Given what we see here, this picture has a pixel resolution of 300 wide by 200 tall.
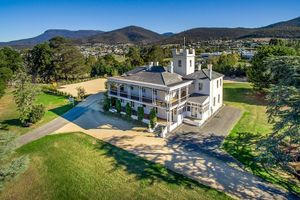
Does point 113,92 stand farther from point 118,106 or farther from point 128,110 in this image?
point 128,110

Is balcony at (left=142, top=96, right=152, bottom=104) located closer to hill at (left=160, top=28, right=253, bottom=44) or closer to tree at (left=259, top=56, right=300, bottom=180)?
tree at (left=259, top=56, right=300, bottom=180)

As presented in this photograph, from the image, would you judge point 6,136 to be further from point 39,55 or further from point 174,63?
point 39,55

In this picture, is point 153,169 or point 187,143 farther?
point 187,143

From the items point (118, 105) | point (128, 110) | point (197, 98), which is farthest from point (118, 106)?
point (197, 98)

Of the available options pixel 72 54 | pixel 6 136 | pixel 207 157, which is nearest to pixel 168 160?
pixel 207 157

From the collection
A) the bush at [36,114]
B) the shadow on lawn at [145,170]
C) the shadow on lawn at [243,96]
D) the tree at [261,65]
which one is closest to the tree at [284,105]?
the shadow on lawn at [145,170]

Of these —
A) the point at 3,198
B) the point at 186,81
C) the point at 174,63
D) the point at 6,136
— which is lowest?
the point at 3,198
